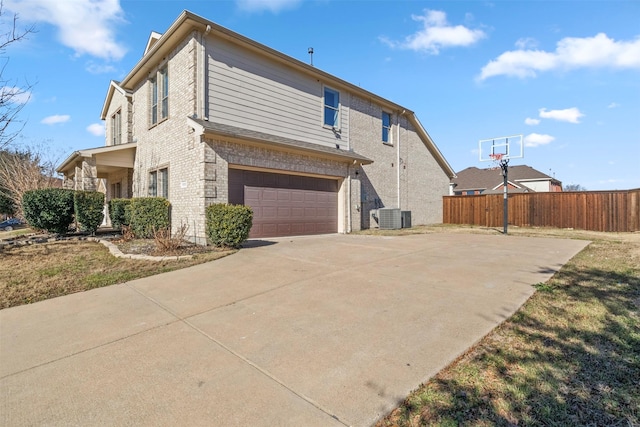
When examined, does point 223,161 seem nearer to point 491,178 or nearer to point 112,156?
point 112,156

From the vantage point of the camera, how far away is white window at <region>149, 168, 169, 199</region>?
11148 mm

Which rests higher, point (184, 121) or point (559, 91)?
point (559, 91)

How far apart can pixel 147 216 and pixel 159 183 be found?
1868mm

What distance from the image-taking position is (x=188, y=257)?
695 centimetres

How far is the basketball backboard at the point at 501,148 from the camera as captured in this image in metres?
15.3

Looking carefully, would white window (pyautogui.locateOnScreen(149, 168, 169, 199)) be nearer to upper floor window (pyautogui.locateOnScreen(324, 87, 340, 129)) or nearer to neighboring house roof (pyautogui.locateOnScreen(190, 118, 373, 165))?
neighboring house roof (pyautogui.locateOnScreen(190, 118, 373, 165))

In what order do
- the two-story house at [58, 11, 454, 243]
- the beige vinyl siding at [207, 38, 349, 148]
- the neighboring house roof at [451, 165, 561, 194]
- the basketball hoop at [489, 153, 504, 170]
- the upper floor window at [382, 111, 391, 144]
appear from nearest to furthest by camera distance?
the two-story house at [58, 11, 454, 243] → the beige vinyl siding at [207, 38, 349, 148] → the basketball hoop at [489, 153, 504, 170] → the upper floor window at [382, 111, 391, 144] → the neighboring house roof at [451, 165, 561, 194]

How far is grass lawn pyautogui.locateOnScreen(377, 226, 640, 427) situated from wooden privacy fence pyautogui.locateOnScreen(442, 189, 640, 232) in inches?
587

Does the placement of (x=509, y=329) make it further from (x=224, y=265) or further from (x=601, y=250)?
(x=601, y=250)

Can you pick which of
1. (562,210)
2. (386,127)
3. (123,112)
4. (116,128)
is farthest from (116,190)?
(562,210)

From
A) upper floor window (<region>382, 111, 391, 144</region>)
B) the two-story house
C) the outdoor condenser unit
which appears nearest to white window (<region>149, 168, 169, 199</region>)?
the two-story house

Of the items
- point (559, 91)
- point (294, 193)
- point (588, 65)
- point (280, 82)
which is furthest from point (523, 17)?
point (294, 193)

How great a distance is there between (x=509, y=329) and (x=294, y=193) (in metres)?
9.05

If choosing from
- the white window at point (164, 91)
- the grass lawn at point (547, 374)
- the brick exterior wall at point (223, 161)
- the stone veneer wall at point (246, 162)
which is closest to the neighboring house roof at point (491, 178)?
the brick exterior wall at point (223, 161)
